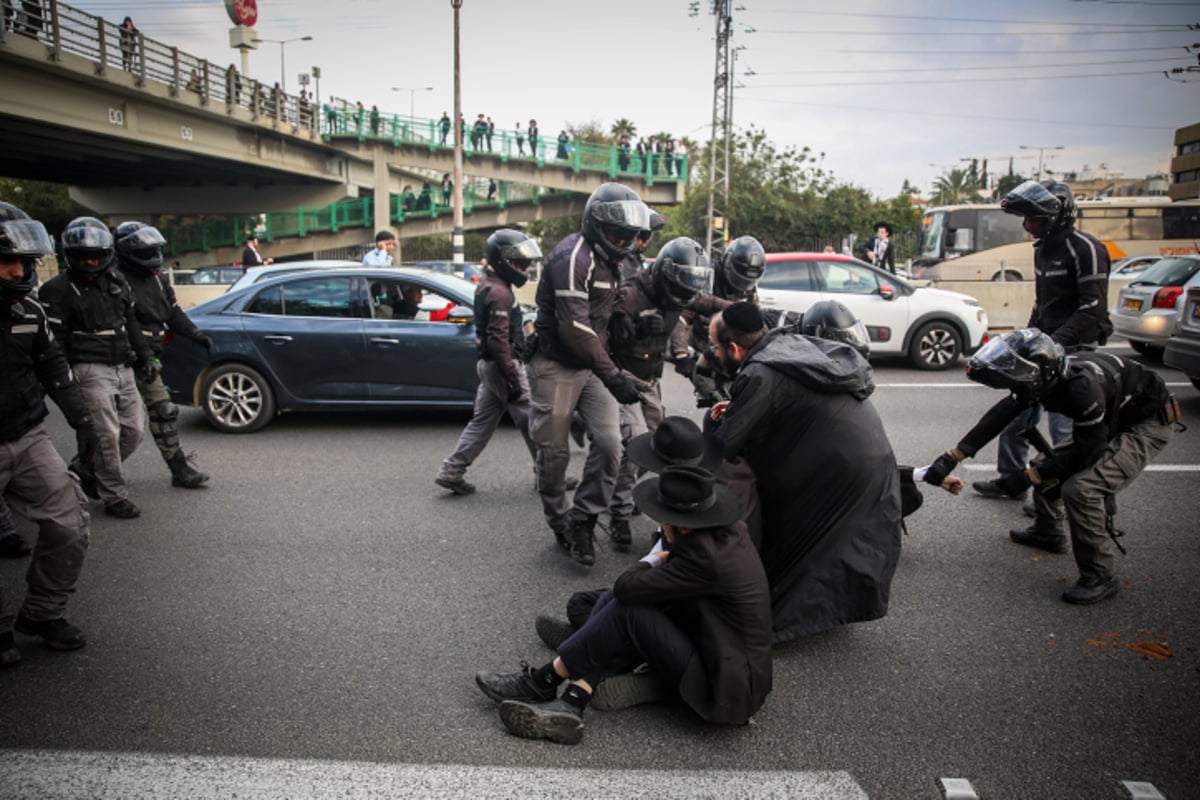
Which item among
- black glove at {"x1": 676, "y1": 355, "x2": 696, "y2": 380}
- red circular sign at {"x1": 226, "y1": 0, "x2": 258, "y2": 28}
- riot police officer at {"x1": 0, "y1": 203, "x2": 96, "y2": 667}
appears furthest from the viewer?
red circular sign at {"x1": 226, "y1": 0, "x2": 258, "y2": 28}

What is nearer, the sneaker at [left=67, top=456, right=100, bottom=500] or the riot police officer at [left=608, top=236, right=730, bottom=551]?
the riot police officer at [left=608, top=236, right=730, bottom=551]

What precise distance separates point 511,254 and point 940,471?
3092 millimetres

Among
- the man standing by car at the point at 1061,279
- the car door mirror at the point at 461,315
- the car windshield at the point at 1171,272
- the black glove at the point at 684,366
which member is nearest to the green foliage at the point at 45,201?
the car door mirror at the point at 461,315

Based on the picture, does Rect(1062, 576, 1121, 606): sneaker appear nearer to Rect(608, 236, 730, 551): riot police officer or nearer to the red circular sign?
Rect(608, 236, 730, 551): riot police officer

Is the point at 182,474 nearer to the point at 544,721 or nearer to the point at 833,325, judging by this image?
the point at 544,721

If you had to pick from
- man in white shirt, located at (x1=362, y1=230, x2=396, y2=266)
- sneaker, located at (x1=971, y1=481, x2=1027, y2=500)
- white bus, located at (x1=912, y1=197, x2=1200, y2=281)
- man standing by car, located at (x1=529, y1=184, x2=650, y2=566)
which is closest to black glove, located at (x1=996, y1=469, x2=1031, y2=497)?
sneaker, located at (x1=971, y1=481, x2=1027, y2=500)

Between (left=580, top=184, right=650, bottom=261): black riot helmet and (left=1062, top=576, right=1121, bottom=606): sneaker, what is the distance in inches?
112

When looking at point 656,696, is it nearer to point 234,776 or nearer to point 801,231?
point 234,776

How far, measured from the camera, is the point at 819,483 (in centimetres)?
367

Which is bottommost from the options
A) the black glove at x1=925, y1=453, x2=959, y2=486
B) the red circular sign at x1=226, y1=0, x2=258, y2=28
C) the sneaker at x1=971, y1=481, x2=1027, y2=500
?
the sneaker at x1=971, y1=481, x2=1027, y2=500

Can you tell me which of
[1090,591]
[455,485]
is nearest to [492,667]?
[455,485]

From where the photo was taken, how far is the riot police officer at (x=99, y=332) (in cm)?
530

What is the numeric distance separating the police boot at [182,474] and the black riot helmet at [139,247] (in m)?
1.33

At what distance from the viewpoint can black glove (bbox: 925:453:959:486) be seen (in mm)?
4238
